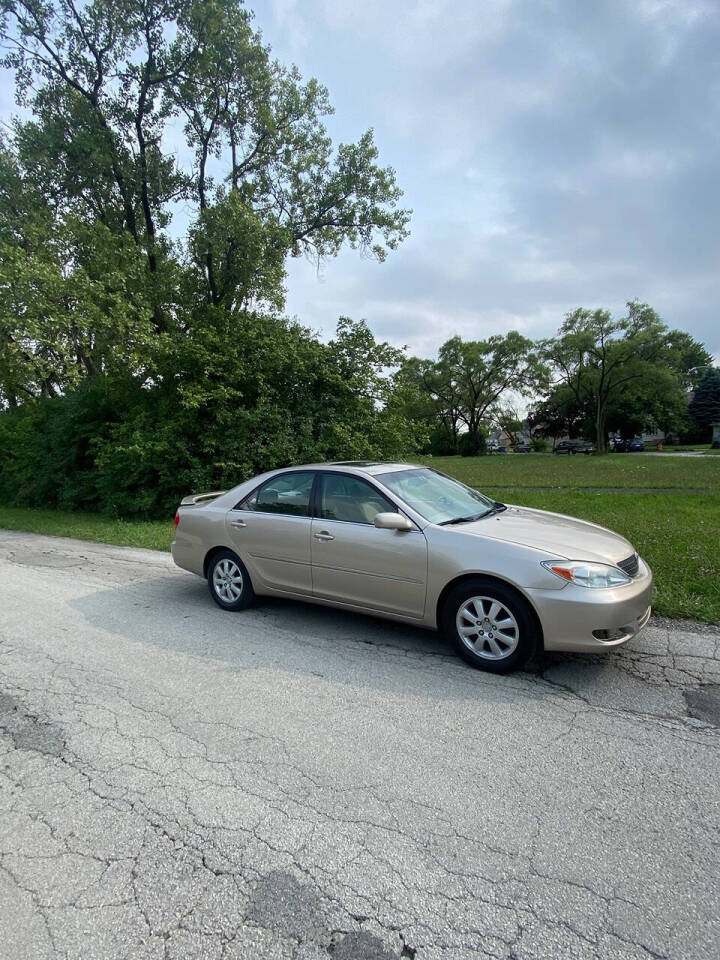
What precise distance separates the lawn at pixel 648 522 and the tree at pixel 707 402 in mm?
53793

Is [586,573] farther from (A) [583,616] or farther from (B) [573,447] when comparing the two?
(B) [573,447]

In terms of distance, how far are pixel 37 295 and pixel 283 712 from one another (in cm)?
1104

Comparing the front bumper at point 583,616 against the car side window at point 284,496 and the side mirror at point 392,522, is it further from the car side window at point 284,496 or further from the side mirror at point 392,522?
the car side window at point 284,496

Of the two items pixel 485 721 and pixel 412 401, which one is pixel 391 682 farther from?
pixel 412 401

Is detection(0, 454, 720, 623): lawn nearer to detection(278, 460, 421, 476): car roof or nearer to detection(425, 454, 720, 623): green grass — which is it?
detection(425, 454, 720, 623): green grass

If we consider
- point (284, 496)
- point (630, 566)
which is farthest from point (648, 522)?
point (284, 496)

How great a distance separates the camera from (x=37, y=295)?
10672 mm

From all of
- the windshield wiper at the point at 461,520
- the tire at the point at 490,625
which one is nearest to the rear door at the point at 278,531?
the windshield wiper at the point at 461,520

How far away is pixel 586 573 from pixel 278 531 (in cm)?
268

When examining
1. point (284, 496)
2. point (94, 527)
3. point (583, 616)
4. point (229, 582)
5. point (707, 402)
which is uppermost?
point (707, 402)

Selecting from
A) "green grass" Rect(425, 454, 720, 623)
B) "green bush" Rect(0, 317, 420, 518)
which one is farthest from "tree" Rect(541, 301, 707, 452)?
"green bush" Rect(0, 317, 420, 518)

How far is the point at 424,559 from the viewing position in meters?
3.93

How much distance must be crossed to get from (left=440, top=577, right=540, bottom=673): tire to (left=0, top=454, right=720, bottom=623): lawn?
7.08ft

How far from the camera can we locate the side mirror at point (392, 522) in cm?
405
